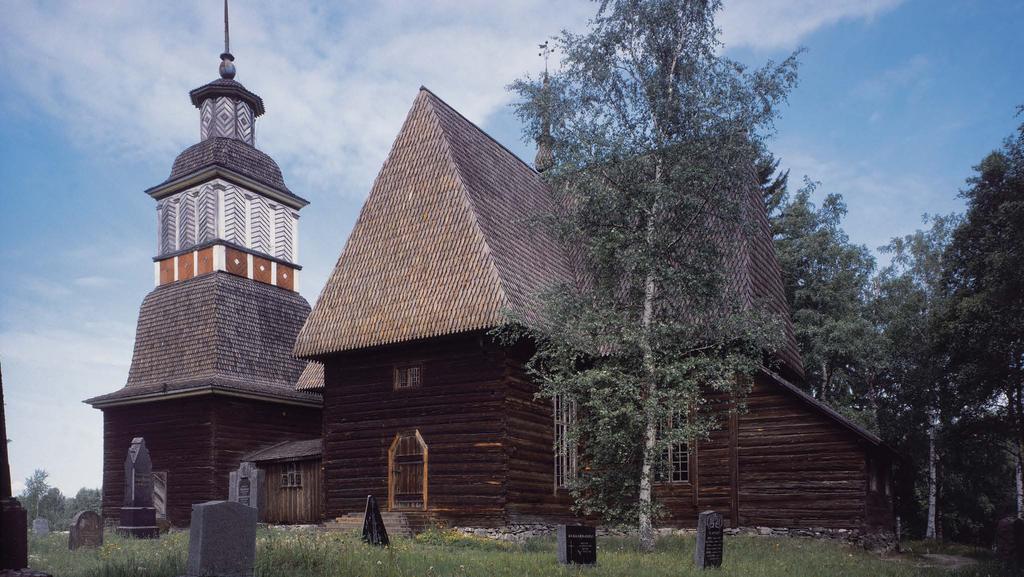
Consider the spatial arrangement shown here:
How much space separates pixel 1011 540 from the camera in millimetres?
19359

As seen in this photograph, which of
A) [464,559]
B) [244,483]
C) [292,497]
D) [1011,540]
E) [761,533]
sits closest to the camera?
[464,559]

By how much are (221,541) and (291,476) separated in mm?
17220

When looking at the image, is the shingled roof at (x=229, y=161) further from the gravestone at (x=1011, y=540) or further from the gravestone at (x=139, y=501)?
the gravestone at (x=1011, y=540)

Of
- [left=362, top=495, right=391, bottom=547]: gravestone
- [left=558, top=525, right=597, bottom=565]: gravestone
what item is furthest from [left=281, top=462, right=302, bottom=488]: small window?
[left=558, top=525, right=597, bottom=565]: gravestone

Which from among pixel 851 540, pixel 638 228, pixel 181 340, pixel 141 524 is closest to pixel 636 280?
pixel 638 228

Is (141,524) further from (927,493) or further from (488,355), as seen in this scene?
(927,493)

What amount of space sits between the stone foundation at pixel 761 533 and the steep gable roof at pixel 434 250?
4.61m

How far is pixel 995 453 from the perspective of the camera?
111 feet

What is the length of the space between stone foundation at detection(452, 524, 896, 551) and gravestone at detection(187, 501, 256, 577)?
10.3 m

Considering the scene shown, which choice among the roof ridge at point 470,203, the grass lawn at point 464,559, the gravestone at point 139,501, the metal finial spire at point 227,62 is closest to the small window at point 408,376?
the roof ridge at point 470,203

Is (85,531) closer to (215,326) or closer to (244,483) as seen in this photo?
(244,483)

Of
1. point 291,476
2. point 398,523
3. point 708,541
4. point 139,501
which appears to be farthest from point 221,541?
point 291,476

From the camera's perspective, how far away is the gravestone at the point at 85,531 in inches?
725

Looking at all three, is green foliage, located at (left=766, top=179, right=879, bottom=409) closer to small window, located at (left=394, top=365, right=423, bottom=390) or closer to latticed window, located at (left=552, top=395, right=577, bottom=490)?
latticed window, located at (left=552, top=395, right=577, bottom=490)
